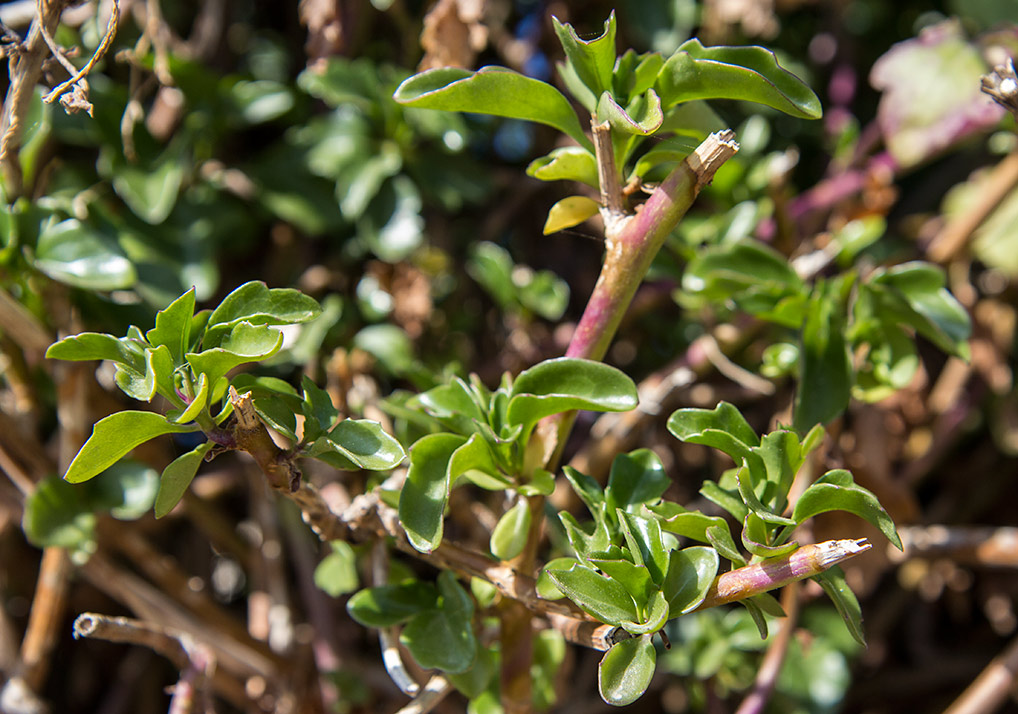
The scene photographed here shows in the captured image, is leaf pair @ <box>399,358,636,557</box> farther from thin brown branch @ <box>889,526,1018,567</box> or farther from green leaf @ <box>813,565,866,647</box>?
thin brown branch @ <box>889,526,1018,567</box>

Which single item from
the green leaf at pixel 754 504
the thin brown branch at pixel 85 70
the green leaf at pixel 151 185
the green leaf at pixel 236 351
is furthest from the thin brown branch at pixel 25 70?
the green leaf at pixel 754 504

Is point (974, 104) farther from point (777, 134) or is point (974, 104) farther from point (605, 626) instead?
point (605, 626)

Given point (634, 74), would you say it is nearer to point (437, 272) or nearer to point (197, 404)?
point (197, 404)

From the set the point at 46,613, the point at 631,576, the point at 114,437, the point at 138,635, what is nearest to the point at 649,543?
the point at 631,576

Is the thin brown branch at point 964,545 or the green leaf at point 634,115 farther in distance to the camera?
the thin brown branch at point 964,545

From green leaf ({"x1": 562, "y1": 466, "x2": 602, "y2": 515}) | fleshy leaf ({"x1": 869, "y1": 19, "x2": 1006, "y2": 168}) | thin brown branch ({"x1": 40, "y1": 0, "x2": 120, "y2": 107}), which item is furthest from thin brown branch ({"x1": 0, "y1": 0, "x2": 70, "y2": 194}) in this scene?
fleshy leaf ({"x1": 869, "y1": 19, "x2": 1006, "y2": 168})

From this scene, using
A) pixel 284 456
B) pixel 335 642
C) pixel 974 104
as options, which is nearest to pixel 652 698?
pixel 335 642

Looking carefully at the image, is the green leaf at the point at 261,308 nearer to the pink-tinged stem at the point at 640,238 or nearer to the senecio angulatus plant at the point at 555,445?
the senecio angulatus plant at the point at 555,445
